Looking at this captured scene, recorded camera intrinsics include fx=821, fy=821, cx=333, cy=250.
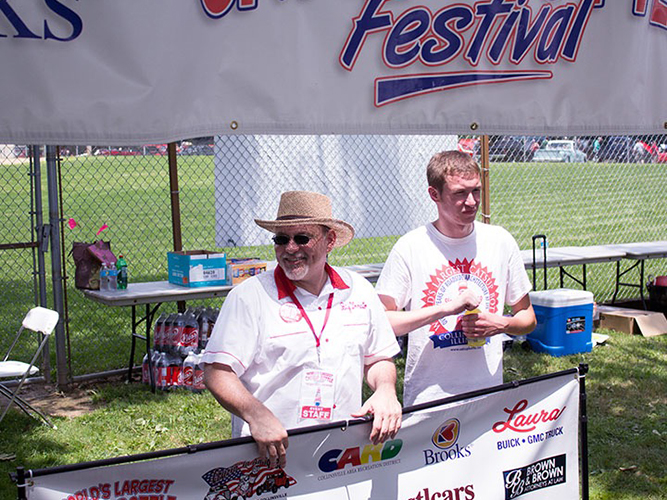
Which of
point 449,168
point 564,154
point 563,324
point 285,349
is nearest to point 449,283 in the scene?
point 449,168

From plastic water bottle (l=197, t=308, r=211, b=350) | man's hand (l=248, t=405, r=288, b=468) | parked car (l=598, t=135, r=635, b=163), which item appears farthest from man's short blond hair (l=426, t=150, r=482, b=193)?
parked car (l=598, t=135, r=635, b=163)

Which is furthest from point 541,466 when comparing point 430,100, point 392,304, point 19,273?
point 19,273

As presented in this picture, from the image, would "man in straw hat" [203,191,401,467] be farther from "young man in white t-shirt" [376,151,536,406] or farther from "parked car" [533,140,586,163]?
"parked car" [533,140,586,163]

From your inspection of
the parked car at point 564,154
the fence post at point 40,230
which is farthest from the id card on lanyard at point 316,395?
the parked car at point 564,154

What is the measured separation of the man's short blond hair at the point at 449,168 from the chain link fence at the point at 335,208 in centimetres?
133

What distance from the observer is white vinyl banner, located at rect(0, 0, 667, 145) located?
3151mm

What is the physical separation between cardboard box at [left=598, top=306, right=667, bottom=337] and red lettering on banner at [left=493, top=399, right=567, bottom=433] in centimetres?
612

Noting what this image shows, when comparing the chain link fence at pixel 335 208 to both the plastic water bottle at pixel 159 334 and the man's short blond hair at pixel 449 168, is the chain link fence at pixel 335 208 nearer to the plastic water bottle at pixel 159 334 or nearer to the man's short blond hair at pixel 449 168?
the plastic water bottle at pixel 159 334

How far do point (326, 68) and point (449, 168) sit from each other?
0.73 metres

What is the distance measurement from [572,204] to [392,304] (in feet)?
60.9

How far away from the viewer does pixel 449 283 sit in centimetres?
374

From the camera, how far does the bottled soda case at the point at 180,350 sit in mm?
7391

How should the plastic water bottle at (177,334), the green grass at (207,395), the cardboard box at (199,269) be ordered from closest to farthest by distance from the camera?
the green grass at (207,395) < the cardboard box at (199,269) < the plastic water bottle at (177,334)

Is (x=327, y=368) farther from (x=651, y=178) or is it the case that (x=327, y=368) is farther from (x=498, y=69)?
(x=651, y=178)
